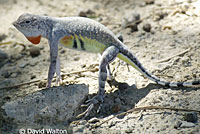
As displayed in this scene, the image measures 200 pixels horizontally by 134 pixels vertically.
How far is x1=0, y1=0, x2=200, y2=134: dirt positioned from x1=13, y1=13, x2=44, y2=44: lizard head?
0.92m

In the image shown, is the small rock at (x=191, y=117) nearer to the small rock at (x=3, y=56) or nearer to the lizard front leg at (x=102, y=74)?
the lizard front leg at (x=102, y=74)

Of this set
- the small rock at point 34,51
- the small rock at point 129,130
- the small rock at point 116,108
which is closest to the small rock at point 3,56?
the small rock at point 34,51

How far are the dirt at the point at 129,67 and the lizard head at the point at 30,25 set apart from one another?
36.1 inches

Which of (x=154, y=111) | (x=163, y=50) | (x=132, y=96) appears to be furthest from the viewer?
(x=163, y=50)

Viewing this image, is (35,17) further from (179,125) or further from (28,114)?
(179,125)

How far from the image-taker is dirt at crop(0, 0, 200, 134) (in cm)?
377

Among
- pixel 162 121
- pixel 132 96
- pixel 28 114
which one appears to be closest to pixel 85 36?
pixel 132 96

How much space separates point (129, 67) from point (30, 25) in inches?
75.3

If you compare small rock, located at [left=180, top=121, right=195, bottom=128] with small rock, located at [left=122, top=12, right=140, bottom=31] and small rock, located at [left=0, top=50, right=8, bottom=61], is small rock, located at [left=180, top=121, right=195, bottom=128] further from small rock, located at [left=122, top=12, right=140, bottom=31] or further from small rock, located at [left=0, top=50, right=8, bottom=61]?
small rock, located at [left=0, top=50, right=8, bottom=61]

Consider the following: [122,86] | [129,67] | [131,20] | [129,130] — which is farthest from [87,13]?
[129,130]

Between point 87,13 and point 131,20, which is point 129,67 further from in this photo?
point 87,13

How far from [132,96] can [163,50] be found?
145 cm

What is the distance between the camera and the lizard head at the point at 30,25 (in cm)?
418

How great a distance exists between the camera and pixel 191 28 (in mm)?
5523
